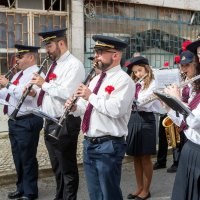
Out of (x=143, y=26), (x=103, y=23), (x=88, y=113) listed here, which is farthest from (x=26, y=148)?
(x=143, y=26)

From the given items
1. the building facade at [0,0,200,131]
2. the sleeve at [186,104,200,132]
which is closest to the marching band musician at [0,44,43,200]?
the sleeve at [186,104,200,132]

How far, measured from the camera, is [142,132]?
5.00 metres

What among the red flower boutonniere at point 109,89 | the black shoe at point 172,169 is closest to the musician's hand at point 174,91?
the red flower boutonniere at point 109,89

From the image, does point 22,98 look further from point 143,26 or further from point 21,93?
point 143,26

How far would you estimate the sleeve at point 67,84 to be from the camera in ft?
13.6

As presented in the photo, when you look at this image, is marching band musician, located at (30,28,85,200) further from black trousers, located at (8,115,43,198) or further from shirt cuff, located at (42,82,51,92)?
black trousers, located at (8,115,43,198)

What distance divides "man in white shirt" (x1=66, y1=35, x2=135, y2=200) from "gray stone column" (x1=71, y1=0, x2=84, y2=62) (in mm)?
5738

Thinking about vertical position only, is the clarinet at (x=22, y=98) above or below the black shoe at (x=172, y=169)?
above

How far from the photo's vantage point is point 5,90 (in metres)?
5.12

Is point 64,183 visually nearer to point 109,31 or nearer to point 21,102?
point 21,102

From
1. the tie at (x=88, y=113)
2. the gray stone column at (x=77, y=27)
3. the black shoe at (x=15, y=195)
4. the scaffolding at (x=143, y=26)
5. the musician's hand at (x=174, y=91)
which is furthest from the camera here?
the scaffolding at (x=143, y=26)

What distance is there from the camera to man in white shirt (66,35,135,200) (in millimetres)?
3598

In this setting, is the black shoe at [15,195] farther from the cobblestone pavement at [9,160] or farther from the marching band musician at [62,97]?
the marching band musician at [62,97]

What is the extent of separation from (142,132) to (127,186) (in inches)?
38.1
